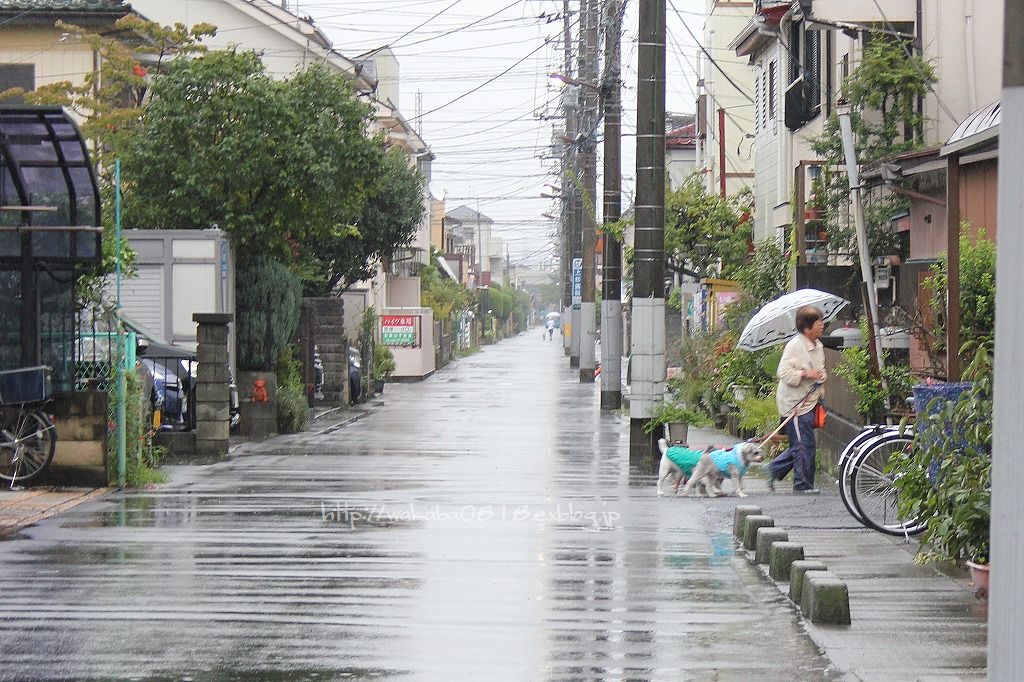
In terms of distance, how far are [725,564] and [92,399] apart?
7.59 m

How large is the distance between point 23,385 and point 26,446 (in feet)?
2.55

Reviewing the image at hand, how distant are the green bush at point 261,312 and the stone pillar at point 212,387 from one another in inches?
201

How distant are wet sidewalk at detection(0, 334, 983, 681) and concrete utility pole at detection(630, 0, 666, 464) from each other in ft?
6.48

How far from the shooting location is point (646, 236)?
18.3m

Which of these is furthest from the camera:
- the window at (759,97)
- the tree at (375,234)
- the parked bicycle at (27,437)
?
the tree at (375,234)

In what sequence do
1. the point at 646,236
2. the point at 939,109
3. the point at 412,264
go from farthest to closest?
the point at 412,264 < the point at 939,109 < the point at 646,236

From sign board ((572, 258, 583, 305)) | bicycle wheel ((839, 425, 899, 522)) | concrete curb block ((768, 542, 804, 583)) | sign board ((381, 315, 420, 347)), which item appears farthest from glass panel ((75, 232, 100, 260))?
sign board ((572, 258, 583, 305))

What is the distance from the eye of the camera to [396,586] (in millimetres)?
9375

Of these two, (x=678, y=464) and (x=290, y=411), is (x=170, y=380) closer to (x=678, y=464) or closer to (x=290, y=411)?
(x=290, y=411)

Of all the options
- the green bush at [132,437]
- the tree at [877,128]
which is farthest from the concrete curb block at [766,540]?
the tree at [877,128]

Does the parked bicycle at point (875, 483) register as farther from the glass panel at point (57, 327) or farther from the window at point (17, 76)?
the window at point (17, 76)

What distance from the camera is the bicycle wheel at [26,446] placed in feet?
47.8

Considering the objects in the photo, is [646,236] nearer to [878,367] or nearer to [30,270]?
[878,367]

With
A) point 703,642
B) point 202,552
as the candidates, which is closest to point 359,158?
point 202,552
